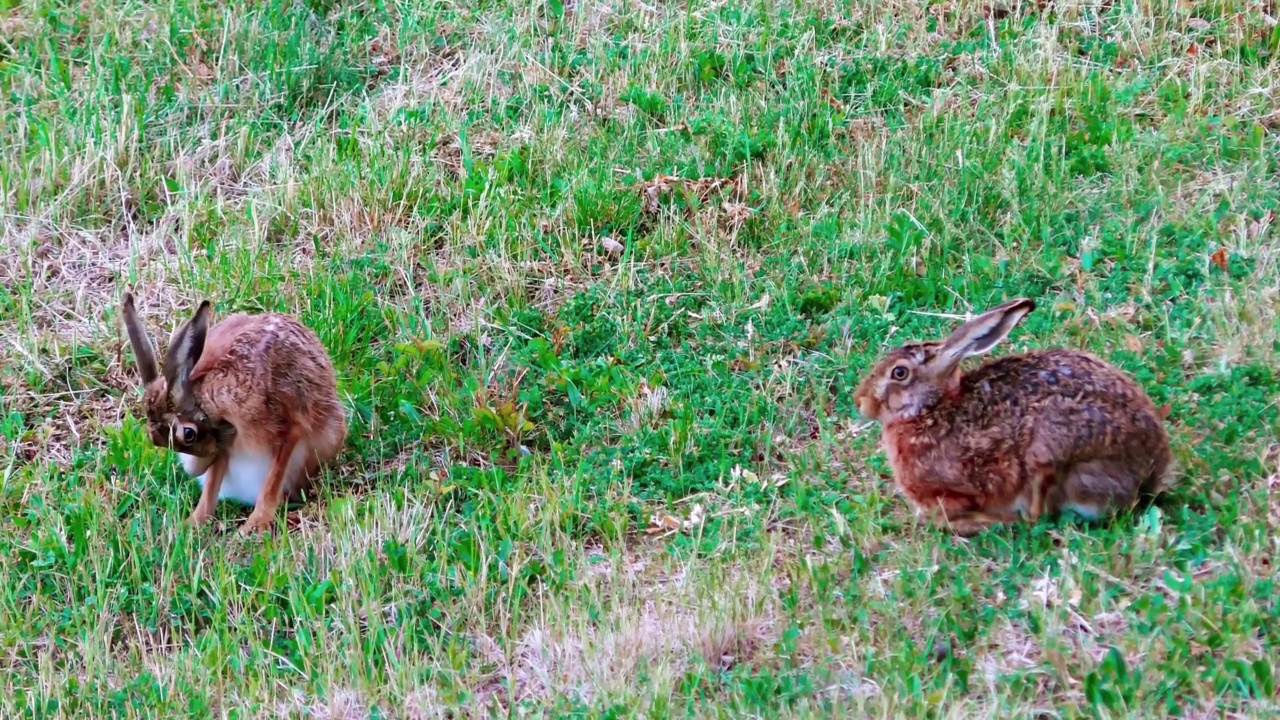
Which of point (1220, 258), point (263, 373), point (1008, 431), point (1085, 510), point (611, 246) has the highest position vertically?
point (1008, 431)

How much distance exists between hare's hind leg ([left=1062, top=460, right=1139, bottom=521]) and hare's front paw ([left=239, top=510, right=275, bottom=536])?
141 inches

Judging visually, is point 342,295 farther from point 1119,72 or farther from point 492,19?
point 1119,72

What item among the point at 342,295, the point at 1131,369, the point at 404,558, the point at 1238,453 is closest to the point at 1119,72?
the point at 1131,369

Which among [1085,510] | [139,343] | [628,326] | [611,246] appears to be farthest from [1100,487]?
[139,343]

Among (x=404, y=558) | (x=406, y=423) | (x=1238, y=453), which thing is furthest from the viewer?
(x=406, y=423)

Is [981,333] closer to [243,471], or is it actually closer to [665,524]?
[665,524]

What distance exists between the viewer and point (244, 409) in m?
6.71

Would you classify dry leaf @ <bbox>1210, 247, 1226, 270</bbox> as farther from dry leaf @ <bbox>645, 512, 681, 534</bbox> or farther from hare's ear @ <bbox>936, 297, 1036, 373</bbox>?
dry leaf @ <bbox>645, 512, 681, 534</bbox>

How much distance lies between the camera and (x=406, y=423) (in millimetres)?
7254

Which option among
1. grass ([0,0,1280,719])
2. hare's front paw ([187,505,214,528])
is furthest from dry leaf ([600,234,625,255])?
hare's front paw ([187,505,214,528])

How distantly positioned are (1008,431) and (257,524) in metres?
3.45

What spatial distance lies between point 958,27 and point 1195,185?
2379 mm

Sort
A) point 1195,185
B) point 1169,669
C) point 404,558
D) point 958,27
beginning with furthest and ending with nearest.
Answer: point 958,27, point 1195,185, point 404,558, point 1169,669

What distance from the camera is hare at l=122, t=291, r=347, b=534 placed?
6.65 metres
